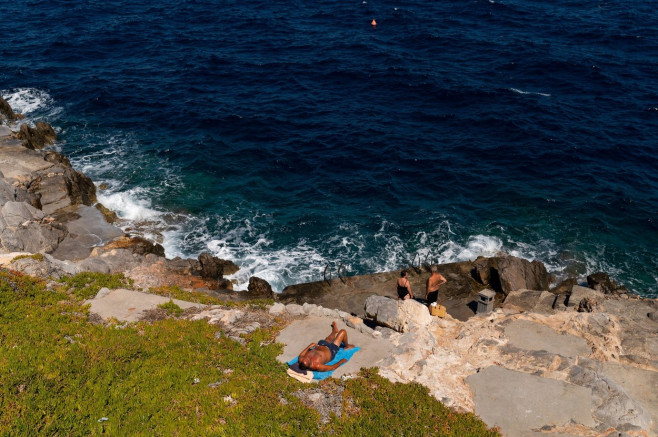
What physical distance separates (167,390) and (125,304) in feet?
24.2

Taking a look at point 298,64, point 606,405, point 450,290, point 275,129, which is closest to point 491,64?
point 298,64

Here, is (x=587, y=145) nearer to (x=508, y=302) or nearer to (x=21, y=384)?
(x=508, y=302)

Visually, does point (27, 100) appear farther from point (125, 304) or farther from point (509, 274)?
point (509, 274)

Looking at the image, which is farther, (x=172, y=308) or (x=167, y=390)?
(x=172, y=308)

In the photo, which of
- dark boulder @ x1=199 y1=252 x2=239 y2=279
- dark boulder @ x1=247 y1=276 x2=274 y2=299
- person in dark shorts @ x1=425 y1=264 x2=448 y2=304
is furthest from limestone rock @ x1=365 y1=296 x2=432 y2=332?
dark boulder @ x1=199 y1=252 x2=239 y2=279

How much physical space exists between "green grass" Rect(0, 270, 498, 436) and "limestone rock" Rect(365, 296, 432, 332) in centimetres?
379

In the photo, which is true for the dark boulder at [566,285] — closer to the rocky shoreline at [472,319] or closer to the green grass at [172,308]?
the rocky shoreline at [472,319]

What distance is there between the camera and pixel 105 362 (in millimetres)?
18062

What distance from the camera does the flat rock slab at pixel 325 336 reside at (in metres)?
19.2

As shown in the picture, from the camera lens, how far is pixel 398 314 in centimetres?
2212

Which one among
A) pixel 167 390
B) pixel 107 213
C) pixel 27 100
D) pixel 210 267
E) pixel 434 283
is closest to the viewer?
pixel 167 390

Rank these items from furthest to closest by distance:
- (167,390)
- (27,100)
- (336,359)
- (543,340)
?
(27,100) < (543,340) < (336,359) < (167,390)

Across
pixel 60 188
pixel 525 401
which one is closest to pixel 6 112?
pixel 60 188

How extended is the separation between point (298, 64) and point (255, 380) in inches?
2171
